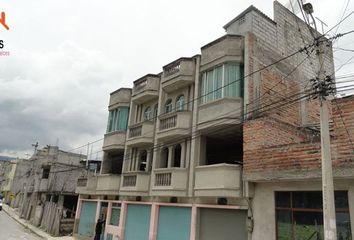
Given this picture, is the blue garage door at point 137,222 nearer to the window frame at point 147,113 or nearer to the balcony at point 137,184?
the balcony at point 137,184

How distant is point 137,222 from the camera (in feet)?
59.8

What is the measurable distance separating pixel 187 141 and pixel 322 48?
886 cm

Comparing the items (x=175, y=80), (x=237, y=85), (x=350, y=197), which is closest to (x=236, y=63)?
(x=237, y=85)

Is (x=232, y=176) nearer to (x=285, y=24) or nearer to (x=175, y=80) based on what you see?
(x=175, y=80)

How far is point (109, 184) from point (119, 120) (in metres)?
4.32

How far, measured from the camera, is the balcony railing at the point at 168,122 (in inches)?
661

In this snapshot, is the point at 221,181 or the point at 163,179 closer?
the point at 221,181

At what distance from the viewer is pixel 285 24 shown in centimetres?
1792

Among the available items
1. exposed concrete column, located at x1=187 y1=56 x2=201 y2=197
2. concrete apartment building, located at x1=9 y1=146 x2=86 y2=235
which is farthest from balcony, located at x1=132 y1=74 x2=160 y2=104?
concrete apartment building, located at x1=9 y1=146 x2=86 y2=235

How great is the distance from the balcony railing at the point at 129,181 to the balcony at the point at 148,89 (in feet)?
15.9

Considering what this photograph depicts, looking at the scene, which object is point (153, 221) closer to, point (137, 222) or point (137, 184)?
point (137, 222)

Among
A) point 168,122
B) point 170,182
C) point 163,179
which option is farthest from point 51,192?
point 170,182

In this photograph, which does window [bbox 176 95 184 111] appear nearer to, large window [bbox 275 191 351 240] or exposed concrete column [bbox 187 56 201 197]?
exposed concrete column [bbox 187 56 201 197]

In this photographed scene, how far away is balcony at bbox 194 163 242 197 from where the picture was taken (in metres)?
12.9
